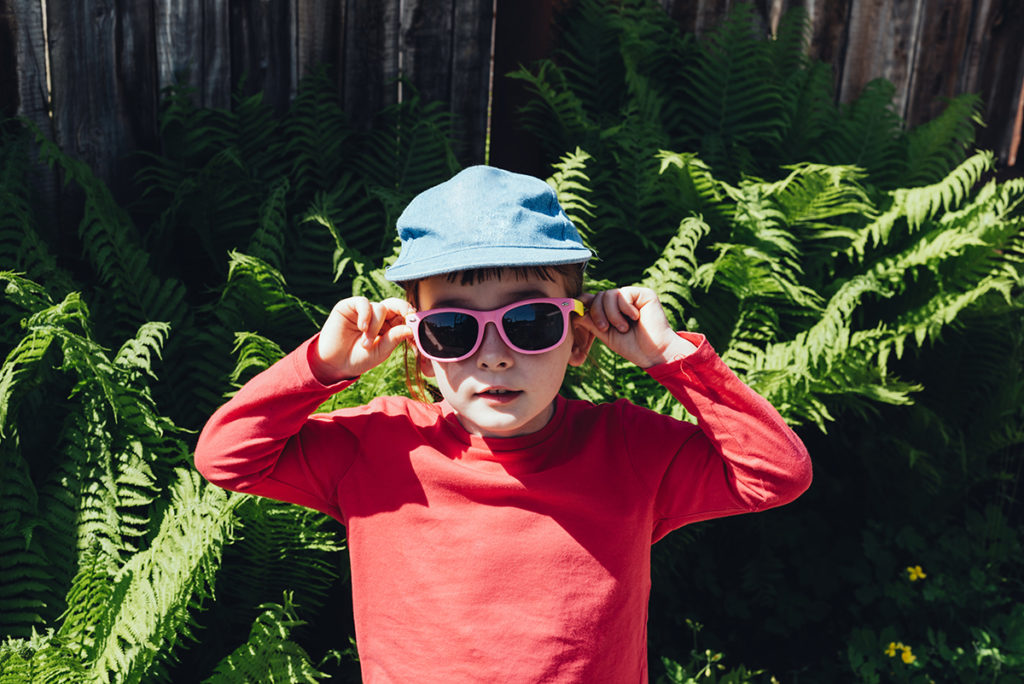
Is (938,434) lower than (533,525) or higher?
lower

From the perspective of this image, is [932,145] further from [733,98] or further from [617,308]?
[617,308]

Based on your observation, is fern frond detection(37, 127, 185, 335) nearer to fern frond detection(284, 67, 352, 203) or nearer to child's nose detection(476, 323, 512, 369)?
fern frond detection(284, 67, 352, 203)

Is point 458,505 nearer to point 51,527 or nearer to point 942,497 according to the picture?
point 51,527

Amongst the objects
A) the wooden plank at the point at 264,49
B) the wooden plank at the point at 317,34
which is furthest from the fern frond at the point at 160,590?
the wooden plank at the point at 317,34

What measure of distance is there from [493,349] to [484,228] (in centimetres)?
21

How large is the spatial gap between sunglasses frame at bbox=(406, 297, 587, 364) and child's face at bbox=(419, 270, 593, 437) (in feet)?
0.06

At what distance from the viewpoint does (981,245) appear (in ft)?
11.1

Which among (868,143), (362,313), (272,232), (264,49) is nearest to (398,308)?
(362,313)

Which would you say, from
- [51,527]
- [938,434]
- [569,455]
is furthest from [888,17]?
[51,527]

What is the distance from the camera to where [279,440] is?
68.8 inches

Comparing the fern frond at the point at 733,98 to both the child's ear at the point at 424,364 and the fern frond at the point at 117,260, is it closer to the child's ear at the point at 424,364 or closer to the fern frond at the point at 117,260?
the fern frond at the point at 117,260

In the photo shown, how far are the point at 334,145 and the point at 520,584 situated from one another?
7.67 feet

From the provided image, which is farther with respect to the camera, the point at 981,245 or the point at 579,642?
the point at 981,245

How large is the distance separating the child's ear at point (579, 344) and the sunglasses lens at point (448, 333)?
0.34 metres
